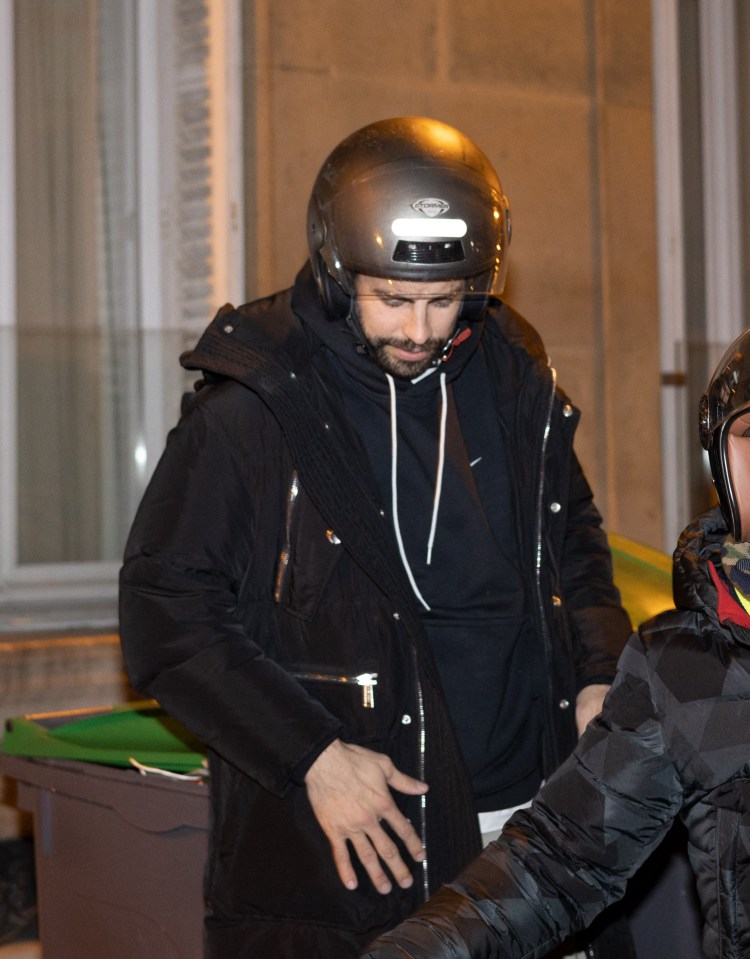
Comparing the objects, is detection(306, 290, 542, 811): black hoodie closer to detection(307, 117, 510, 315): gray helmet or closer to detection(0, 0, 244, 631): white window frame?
detection(307, 117, 510, 315): gray helmet

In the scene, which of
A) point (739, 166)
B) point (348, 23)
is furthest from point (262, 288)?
point (739, 166)

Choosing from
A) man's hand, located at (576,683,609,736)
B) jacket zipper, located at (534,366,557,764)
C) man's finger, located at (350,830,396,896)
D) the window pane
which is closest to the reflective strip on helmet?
jacket zipper, located at (534,366,557,764)

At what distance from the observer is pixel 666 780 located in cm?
150

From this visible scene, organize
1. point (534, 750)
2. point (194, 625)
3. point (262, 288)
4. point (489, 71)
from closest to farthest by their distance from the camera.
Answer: point (194, 625) < point (534, 750) < point (262, 288) < point (489, 71)

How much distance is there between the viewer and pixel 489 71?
4094 mm

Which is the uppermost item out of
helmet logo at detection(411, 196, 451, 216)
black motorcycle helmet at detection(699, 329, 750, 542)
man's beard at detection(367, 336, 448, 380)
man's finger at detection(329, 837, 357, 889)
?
helmet logo at detection(411, 196, 451, 216)

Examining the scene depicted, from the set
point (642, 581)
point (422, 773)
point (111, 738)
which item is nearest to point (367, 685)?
point (422, 773)

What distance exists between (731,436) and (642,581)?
119cm

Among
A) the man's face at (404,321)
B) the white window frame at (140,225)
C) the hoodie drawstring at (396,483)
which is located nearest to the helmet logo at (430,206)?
the man's face at (404,321)

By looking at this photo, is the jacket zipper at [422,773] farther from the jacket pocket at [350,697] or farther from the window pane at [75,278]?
the window pane at [75,278]

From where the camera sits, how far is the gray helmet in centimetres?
198

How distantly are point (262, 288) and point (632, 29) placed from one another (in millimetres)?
1533

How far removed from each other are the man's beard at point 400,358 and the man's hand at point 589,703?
54cm

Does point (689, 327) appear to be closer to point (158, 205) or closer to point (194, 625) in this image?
point (158, 205)
